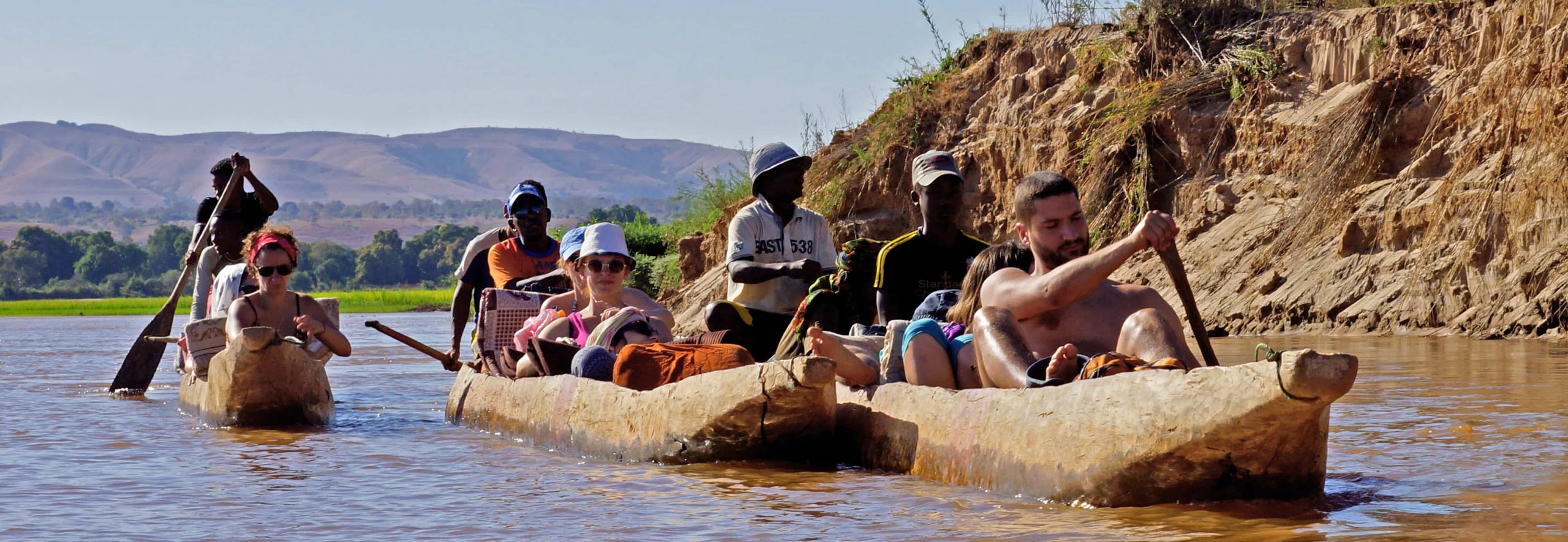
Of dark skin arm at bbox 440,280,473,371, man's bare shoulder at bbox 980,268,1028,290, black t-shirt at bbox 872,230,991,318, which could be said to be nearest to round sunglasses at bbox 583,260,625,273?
black t-shirt at bbox 872,230,991,318

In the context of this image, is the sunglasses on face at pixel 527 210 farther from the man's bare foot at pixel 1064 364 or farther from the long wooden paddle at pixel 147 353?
the man's bare foot at pixel 1064 364

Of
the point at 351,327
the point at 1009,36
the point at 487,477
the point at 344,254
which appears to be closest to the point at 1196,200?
the point at 1009,36

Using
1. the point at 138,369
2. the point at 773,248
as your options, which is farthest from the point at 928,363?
the point at 138,369

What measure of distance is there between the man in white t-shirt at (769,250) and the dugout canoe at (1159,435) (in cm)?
235

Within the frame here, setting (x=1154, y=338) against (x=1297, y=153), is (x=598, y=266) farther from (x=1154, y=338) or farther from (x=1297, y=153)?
(x=1297, y=153)

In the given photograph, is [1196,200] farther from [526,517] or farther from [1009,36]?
[526,517]

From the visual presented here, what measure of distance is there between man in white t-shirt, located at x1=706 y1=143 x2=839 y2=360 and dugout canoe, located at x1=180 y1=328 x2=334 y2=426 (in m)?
2.24

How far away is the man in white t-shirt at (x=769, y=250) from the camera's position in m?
7.63

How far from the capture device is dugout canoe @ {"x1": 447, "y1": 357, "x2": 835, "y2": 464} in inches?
224

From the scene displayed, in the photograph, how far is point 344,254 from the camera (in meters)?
97.8

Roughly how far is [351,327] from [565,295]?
897 inches

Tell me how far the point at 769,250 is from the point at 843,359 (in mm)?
1778

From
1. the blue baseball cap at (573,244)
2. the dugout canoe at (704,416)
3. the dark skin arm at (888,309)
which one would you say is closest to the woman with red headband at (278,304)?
the blue baseball cap at (573,244)

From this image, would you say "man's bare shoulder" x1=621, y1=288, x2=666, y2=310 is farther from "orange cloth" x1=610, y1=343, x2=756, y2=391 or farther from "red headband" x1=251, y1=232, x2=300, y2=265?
"red headband" x1=251, y1=232, x2=300, y2=265
